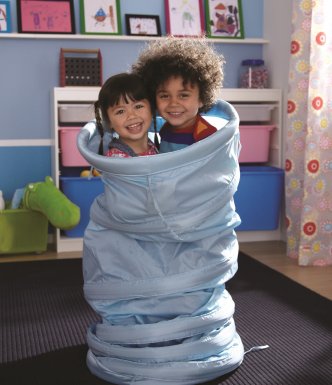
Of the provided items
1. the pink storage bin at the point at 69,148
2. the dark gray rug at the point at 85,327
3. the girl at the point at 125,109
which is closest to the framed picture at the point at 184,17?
the pink storage bin at the point at 69,148

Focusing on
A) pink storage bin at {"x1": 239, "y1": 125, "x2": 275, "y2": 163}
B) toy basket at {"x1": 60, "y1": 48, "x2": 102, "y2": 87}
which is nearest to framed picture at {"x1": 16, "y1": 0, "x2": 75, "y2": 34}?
toy basket at {"x1": 60, "y1": 48, "x2": 102, "y2": 87}

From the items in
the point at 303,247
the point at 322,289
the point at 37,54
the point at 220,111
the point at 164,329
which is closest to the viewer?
the point at 164,329

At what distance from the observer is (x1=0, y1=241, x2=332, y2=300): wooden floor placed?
9.10ft

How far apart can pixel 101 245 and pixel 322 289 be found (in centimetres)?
124

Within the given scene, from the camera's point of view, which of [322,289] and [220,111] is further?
[322,289]

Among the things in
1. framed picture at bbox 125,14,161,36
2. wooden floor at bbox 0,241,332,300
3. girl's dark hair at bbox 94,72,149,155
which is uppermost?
framed picture at bbox 125,14,161,36

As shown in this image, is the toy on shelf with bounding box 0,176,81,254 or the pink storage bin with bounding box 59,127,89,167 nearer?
the toy on shelf with bounding box 0,176,81,254

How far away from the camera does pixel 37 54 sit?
3574mm

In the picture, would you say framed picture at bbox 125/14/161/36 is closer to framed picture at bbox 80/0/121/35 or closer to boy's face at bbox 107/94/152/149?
framed picture at bbox 80/0/121/35

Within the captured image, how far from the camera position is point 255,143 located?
362cm

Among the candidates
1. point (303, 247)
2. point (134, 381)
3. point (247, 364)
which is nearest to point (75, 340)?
point (134, 381)

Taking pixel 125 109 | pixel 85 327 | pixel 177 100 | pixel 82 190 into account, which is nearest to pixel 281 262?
pixel 82 190

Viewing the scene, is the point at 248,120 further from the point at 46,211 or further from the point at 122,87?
the point at 122,87

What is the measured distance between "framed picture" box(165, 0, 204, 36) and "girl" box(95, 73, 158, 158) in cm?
181
